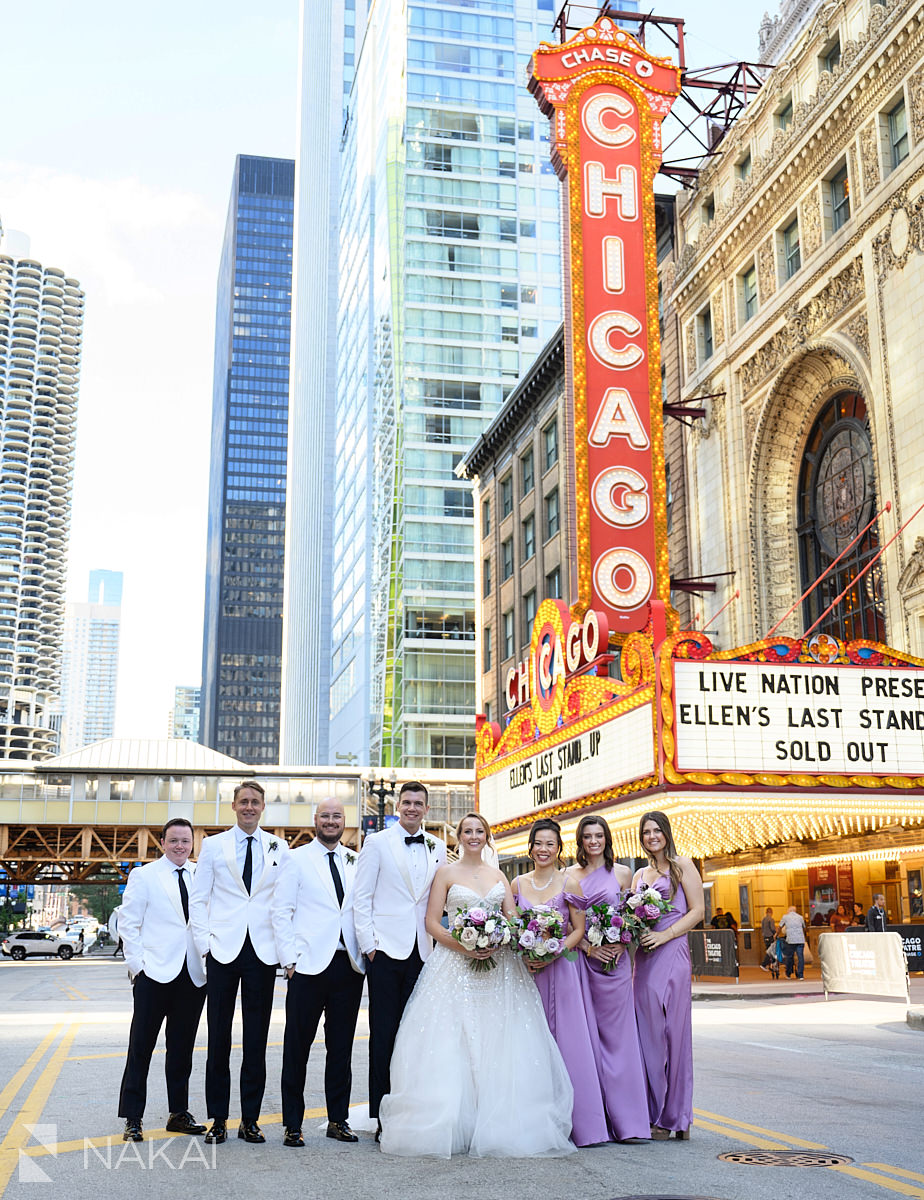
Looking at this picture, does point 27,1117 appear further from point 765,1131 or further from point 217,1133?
point 765,1131

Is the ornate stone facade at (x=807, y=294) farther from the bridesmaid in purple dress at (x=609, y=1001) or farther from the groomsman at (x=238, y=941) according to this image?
the groomsman at (x=238, y=941)

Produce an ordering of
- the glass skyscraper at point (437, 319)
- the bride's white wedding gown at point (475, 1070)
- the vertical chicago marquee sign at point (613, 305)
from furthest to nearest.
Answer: the glass skyscraper at point (437, 319)
the vertical chicago marquee sign at point (613, 305)
the bride's white wedding gown at point (475, 1070)

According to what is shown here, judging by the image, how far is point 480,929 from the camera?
836cm

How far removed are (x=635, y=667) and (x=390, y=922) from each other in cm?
1377

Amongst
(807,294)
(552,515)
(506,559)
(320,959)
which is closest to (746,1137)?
(320,959)

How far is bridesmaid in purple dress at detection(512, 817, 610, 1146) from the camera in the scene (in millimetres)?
8242

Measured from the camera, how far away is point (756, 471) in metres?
31.2

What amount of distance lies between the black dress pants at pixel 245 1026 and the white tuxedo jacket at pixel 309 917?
27cm

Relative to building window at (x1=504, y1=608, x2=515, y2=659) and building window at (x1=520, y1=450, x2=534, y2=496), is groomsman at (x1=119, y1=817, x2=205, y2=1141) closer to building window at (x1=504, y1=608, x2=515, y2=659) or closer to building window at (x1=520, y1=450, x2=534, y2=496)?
building window at (x1=520, y1=450, x2=534, y2=496)

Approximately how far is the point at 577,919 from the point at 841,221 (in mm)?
23361

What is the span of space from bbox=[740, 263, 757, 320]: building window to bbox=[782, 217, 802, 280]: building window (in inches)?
55.1

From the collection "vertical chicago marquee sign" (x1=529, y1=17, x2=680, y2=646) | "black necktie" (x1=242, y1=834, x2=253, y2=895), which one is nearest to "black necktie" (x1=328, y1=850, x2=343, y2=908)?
"black necktie" (x1=242, y1=834, x2=253, y2=895)

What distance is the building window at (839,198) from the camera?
27.7 m

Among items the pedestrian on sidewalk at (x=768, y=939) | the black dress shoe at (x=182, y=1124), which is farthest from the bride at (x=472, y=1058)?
the pedestrian on sidewalk at (x=768, y=939)
